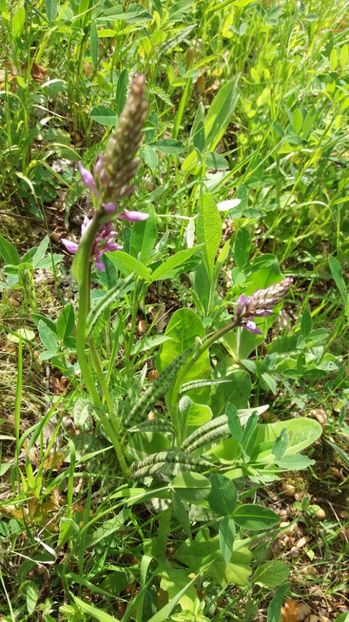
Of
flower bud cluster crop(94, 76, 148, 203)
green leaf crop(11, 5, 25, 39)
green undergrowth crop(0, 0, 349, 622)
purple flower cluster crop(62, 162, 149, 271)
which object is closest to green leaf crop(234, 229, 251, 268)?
green undergrowth crop(0, 0, 349, 622)

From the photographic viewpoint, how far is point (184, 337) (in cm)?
208

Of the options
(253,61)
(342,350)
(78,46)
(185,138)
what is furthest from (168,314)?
(253,61)

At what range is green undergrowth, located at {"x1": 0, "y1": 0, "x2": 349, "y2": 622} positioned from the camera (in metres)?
1.87

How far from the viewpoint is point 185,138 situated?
307 cm

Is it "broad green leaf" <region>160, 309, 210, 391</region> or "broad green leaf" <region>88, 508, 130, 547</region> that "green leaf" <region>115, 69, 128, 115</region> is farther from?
"broad green leaf" <region>88, 508, 130, 547</region>

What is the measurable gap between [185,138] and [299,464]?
181 centimetres

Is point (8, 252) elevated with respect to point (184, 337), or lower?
elevated

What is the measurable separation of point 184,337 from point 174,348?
6 cm

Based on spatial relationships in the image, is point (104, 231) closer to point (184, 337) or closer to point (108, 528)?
point (184, 337)

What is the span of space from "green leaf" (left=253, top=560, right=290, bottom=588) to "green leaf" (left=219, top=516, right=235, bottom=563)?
0.35 metres

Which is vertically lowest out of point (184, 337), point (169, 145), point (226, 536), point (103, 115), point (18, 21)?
point (226, 536)

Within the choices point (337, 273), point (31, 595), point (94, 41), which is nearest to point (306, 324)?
point (337, 273)

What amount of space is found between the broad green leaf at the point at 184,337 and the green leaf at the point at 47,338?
361 mm

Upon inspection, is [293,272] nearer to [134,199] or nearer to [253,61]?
[134,199]
